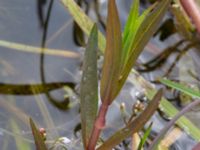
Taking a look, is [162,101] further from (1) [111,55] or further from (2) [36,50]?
(1) [111,55]

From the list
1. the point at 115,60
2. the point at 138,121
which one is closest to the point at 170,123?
the point at 138,121

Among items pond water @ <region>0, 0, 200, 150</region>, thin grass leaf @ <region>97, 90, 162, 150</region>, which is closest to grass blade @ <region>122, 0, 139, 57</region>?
thin grass leaf @ <region>97, 90, 162, 150</region>

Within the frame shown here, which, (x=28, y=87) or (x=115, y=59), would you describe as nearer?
(x=115, y=59)

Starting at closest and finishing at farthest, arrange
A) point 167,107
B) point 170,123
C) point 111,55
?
1. point 111,55
2. point 170,123
3. point 167,107

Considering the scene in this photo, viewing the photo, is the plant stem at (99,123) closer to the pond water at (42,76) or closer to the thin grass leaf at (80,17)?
the pond water at (42,76)

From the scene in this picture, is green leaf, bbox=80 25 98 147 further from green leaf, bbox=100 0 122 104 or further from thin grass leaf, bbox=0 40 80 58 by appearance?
thin grass leaf, bbox=0 40 80 58

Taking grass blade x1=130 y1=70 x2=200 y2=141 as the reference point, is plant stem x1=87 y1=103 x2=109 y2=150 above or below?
above

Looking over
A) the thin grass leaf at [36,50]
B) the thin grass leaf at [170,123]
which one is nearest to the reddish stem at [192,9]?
the thin grass leaf at [36,50]
